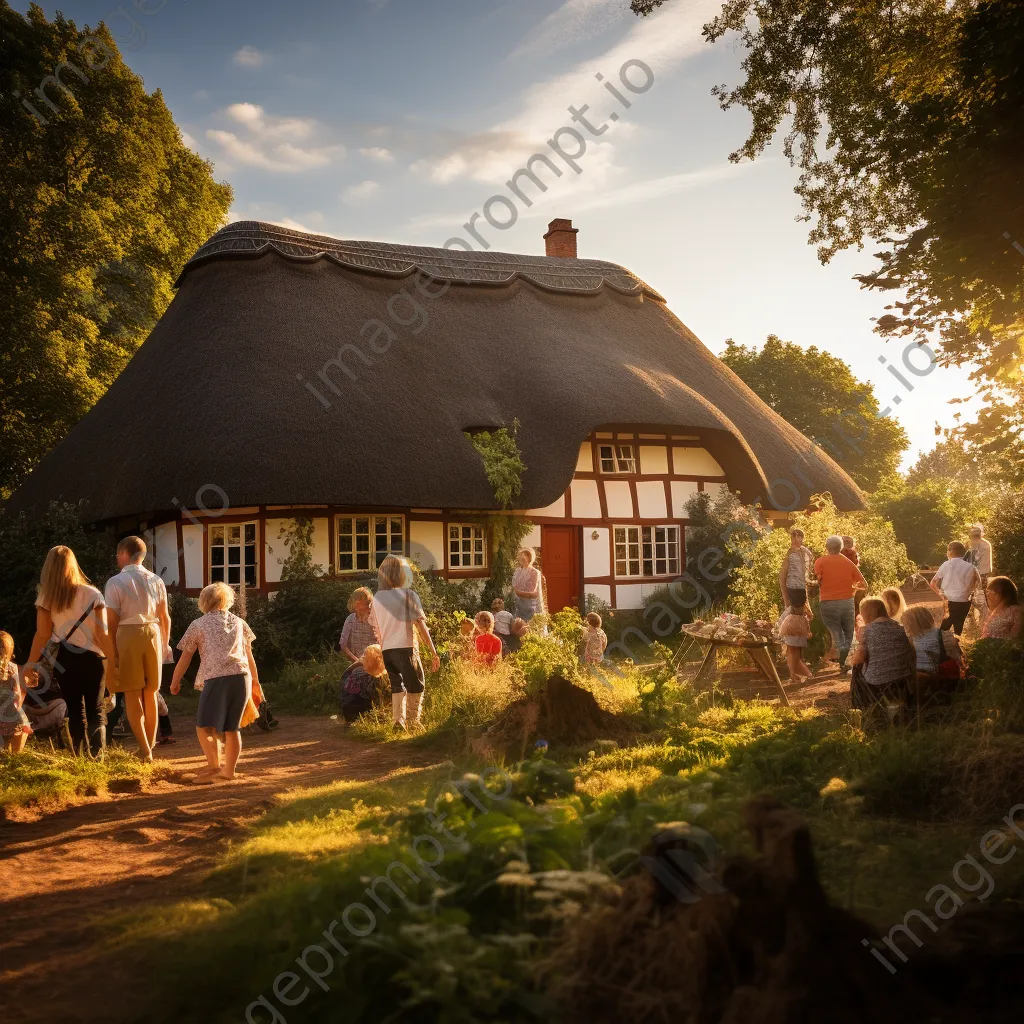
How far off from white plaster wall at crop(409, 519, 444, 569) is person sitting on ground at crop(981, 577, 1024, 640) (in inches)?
369

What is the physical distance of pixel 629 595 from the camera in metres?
17.2

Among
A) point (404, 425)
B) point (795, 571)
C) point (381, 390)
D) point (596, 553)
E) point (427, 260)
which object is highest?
point (427, 260)

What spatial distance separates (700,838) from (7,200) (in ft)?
63.4

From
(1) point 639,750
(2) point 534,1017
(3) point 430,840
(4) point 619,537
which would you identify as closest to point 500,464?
(4) point 619,537

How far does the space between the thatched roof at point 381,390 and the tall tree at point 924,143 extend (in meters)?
5.68

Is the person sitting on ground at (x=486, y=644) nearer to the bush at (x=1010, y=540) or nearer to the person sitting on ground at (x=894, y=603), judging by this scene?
the person sitting on ground at (x=894, y=603)

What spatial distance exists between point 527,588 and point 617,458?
6.75 metres

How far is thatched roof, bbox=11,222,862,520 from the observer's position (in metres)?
13.6

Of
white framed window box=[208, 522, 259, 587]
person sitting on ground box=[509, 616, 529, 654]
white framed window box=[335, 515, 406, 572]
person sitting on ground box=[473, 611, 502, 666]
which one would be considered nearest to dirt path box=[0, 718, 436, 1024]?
person sitting on ground box=[473, 611, 502, 666]

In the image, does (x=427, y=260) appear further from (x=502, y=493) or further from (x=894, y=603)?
(x=894, y=603)

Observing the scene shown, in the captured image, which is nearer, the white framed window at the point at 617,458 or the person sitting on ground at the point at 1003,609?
the person sitting on ground at the point at 1003,609

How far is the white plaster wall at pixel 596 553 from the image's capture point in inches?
669

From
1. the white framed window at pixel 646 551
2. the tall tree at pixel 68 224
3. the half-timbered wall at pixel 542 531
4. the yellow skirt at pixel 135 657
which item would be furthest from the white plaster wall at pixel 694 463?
the yellow skirt at pixel 135 657

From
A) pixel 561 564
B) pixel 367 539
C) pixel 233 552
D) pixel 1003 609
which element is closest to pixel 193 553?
pixel 233 552
